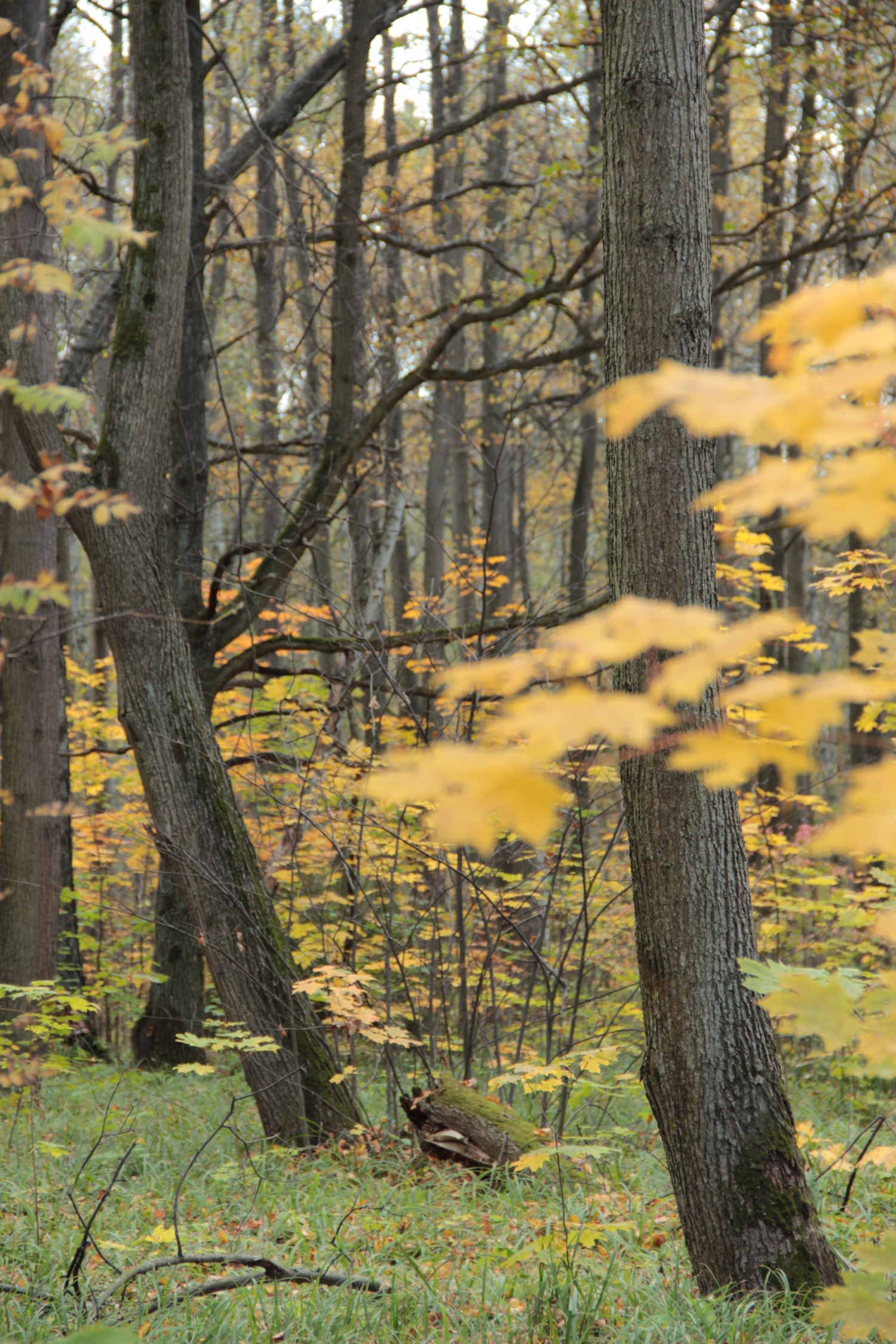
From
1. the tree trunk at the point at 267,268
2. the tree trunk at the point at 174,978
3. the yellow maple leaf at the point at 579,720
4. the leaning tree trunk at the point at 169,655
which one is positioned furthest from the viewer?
the tree trunk at the point at 267,268

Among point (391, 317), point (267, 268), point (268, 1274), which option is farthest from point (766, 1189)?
point (267, 268)

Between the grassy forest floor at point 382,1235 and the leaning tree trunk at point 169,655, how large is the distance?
1.92ft

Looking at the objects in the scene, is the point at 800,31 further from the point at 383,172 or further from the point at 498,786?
the point at 498,786

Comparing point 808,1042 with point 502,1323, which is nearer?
point 502,1323

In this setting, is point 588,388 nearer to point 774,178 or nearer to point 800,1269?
point 774,178

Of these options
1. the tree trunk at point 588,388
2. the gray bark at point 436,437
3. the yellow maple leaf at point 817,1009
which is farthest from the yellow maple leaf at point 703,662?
the gray bark at point 436,437

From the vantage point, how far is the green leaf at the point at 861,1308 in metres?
1.46

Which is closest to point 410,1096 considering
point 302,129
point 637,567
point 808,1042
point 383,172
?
point 637,567

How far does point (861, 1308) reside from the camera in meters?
1.49

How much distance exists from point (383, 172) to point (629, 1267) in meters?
13.1

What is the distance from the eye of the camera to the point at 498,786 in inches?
32.2

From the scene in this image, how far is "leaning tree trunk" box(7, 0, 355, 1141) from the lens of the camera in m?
4.67

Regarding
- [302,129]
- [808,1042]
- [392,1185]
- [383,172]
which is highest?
[383,172]

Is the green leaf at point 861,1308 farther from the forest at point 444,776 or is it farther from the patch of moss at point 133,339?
the patch of moss at point 133,339
